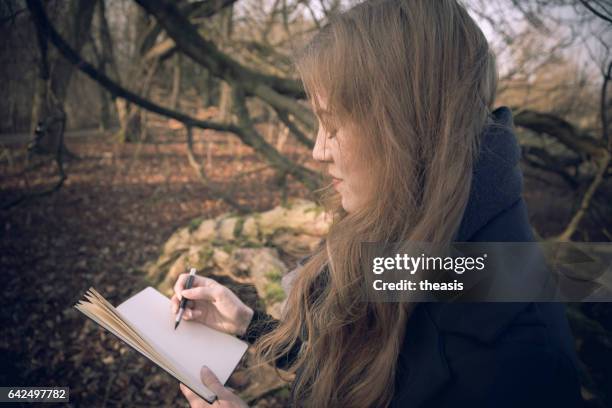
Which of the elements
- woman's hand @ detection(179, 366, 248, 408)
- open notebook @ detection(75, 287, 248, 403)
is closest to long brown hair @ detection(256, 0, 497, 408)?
woman's hand @ detection(179, 366, 248, 408)

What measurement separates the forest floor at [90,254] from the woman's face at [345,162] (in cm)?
238

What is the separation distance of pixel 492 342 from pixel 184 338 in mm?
1122

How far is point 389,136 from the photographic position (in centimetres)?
103

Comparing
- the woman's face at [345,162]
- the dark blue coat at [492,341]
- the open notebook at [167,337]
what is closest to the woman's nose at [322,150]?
the woman's face at [345,162]

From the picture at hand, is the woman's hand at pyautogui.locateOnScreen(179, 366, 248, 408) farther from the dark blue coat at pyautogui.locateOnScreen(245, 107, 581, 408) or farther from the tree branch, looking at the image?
the tree branch

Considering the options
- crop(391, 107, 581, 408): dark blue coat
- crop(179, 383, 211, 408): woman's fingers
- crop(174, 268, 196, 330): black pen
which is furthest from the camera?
crop(174, 268, 196, 330): black pen

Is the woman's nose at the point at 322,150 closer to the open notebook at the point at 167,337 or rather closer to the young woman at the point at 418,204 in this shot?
the young woman at the point at 418,204

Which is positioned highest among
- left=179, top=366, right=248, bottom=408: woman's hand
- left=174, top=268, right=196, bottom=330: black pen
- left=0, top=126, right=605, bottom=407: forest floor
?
left=174, top=268, right=196, bottom=330: black pen

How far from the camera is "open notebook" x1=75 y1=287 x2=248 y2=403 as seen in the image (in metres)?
1.17

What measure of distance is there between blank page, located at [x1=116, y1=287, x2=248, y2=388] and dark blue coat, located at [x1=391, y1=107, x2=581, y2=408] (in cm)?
71

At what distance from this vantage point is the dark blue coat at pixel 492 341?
Answer: 814 mm

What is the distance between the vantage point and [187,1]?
13.1 ft

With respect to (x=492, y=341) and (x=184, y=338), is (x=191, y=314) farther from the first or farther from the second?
(x=492, y=341)

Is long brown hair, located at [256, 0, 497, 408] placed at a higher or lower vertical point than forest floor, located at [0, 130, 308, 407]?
higher
